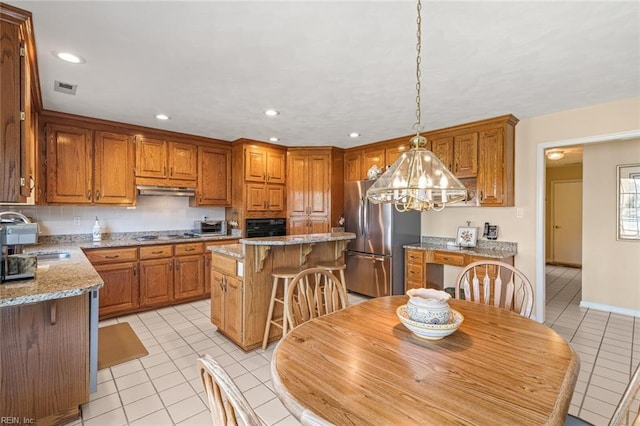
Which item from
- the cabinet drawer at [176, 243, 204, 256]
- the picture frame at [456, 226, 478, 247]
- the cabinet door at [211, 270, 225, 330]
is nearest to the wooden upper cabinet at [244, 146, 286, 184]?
the cabinet drawer at [176, 243, 204, 256]

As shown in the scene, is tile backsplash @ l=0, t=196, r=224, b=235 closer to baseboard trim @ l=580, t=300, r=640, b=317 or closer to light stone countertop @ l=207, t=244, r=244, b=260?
light stone countertop @ l=207, t=244, r=244, b=260

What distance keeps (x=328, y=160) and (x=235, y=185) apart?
5.01ft

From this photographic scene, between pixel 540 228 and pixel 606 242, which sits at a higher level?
pixel 540 228

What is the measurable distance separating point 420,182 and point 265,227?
358 cm

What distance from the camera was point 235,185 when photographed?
15.3 feet

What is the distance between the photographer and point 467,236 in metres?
3.91

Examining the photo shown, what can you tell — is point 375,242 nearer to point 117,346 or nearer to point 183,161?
point 183,161

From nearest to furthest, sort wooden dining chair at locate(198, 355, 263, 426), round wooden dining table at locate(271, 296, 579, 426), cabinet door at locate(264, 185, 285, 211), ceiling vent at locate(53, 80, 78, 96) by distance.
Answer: wooden dining chair at locate(198, 355, 263, 426)
round wooden dining table at locate(271, 296, 579, 426)
ceiling vent at locate(53, 80, 78, 96)
cabinet door at locate(264, 185, 285, 211)

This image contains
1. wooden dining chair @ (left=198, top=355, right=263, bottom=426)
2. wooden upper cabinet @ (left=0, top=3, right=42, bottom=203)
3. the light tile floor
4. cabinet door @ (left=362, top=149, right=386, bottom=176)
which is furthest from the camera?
cabinet door @ (left=362, top=149, right=386, bottom=176)

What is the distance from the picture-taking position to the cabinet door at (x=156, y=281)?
12.0ft

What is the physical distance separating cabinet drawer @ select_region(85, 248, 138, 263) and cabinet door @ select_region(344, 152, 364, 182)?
3247 millimetres

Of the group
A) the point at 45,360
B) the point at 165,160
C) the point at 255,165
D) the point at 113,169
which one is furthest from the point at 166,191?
the point at 45,360

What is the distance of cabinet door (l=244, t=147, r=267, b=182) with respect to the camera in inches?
178

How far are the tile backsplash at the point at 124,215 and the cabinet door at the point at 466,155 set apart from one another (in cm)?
359
